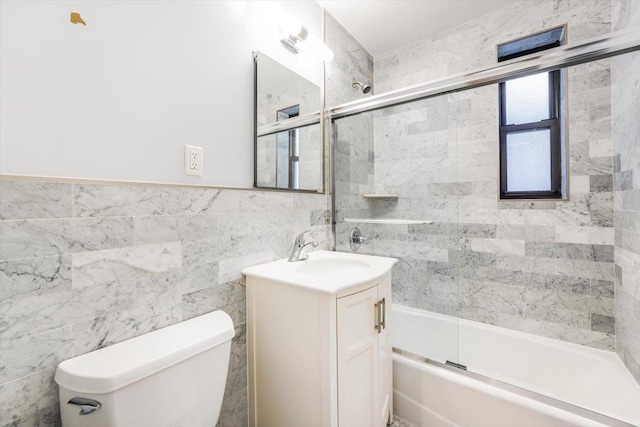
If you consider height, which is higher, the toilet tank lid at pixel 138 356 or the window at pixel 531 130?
the window at pixel 531 130

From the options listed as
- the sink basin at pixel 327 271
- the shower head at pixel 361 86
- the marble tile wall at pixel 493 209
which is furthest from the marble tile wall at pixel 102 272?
the shower head at pixel 361 86

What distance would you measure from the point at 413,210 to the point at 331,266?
2.24 feet

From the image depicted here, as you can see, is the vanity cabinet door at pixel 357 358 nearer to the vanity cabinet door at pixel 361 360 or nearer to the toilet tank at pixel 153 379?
the vanity cabinet door at pixel 361 360

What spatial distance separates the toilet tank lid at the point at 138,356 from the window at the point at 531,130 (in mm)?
1988

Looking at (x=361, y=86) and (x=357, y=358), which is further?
(x=361, y=86)

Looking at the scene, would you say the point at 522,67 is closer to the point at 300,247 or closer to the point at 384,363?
the point at 300,247

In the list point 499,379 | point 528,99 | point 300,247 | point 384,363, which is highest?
point 528,99

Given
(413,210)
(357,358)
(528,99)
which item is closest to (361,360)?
(357,358)

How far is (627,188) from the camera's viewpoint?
1359 mm

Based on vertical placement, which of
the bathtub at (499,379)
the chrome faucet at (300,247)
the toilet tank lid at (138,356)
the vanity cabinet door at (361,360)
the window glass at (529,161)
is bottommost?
the bathtub at (499,379)

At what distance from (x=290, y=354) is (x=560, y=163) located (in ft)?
6.64

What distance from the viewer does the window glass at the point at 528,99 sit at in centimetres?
183

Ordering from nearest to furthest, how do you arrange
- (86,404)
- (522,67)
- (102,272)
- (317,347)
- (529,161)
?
(86,404) < (102,272) < (317,347) < (522,67) < (529,161)

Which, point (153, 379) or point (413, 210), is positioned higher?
point (413, 210)
